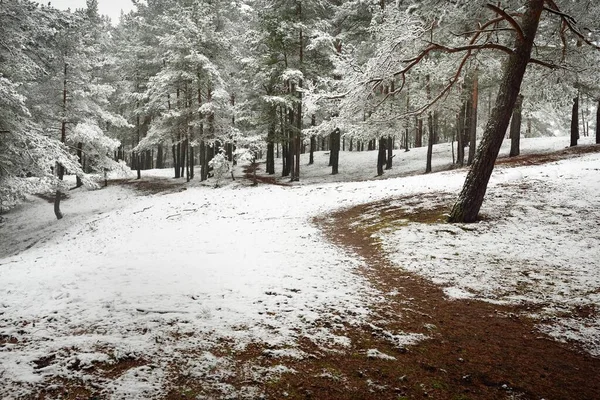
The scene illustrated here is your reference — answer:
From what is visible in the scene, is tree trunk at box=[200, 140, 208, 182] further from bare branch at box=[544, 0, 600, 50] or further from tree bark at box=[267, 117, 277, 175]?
bare branch at box=[544, 0, 600, 50]

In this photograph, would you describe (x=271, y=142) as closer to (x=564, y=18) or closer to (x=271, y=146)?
(x=271, y=146)

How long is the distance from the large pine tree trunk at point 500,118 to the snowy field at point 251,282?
691 millimetres

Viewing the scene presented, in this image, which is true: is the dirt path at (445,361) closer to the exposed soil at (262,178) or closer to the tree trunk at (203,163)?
the exposed soil at (262,178)

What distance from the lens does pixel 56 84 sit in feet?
65.6

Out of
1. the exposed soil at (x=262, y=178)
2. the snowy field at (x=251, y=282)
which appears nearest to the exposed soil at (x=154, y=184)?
the exposed soil at (x=262, y=178)

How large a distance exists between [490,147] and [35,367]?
9.66 m

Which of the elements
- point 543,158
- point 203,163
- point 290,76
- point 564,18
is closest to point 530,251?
point 564,18

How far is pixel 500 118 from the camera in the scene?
822 cm

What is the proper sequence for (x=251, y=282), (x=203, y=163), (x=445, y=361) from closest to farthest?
(x=445, y=361), (x=251, y=282), (x=203, y=163)

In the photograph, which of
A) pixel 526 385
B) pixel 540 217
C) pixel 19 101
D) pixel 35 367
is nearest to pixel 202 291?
pixel 35 367

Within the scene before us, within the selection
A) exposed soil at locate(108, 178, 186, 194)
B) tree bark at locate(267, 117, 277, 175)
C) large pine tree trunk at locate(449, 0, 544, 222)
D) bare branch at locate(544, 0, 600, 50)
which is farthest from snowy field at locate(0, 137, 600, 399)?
exposed soil at locate(108, 178, 186, 194)

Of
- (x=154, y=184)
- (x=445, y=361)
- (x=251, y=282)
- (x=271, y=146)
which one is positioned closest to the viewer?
(x=445, y=361)

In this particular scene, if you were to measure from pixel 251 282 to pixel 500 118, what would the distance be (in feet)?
24.6

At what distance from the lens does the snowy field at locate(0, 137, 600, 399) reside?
134 inches
